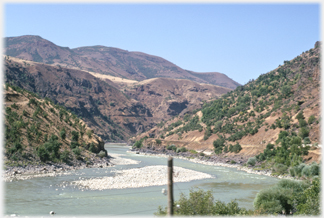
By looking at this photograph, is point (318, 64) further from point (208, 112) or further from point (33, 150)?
point (33, 150)

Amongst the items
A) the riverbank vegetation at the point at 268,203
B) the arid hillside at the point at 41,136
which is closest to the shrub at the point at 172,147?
the arid hillside at the point at 41,136

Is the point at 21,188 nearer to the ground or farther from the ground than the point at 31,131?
nearer to the ground

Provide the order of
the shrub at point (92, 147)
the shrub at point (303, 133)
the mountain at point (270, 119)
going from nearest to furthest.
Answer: the shrub at point (92, 147) < the shrub at point (303, 133) < the mountain at point (270, 119)

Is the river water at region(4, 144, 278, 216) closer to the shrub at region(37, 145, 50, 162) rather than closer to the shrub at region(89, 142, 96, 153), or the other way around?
the shrub at region(37, 145, 50, 162)

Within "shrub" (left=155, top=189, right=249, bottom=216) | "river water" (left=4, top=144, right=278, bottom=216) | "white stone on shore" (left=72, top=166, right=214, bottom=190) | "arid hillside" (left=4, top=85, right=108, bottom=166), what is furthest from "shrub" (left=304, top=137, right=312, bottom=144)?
"shrub" (left=155, top=189, right=249, bottom=216)

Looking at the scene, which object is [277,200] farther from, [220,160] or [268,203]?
[220,160]

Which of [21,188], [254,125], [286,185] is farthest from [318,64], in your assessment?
[21,188]

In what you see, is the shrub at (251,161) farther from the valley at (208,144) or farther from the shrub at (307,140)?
the shrub at (307,140)
